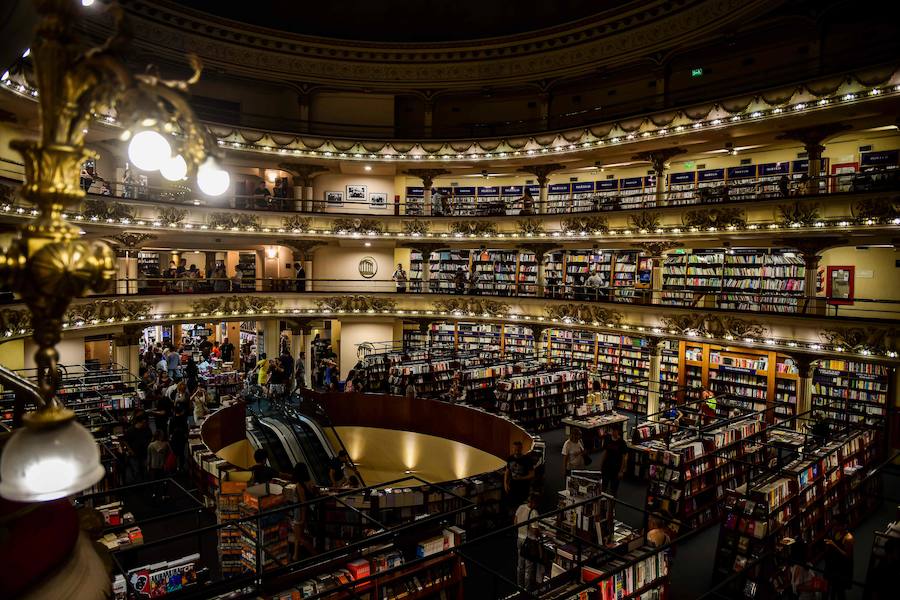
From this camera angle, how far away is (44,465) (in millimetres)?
1648

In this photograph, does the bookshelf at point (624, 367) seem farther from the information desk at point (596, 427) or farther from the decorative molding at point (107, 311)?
the decorative molding at point (107, 311)

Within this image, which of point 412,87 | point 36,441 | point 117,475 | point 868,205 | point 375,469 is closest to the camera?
point 36,441

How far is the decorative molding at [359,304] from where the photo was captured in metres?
20.5

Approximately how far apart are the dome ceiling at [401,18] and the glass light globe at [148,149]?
19433mm

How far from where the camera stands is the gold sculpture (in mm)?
1699

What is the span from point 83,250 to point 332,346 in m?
22.1

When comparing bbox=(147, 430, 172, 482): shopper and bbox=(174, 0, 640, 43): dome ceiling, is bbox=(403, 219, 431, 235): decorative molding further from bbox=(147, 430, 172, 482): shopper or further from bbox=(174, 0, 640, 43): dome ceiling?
bbox=(147, 430, 172, 482): shopper

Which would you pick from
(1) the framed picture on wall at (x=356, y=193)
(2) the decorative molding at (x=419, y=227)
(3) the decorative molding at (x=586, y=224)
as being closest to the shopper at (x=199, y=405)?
(2) the decorative molding at (x=419, y=227)

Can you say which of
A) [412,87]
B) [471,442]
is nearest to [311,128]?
[412,87]

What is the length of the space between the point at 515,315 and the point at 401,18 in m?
12.0

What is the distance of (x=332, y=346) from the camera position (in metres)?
23.5

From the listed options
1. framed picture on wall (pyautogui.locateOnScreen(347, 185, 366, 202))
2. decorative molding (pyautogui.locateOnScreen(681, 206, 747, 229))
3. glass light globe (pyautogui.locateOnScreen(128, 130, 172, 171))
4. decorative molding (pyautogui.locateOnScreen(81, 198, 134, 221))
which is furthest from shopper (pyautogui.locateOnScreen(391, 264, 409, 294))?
glass light globe (pyautogui.locateOnScreen(128, 130, 172, 171))

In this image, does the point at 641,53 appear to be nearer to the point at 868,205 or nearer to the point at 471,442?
the point at 868,205

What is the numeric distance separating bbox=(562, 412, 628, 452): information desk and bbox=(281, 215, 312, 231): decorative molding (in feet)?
36.8
